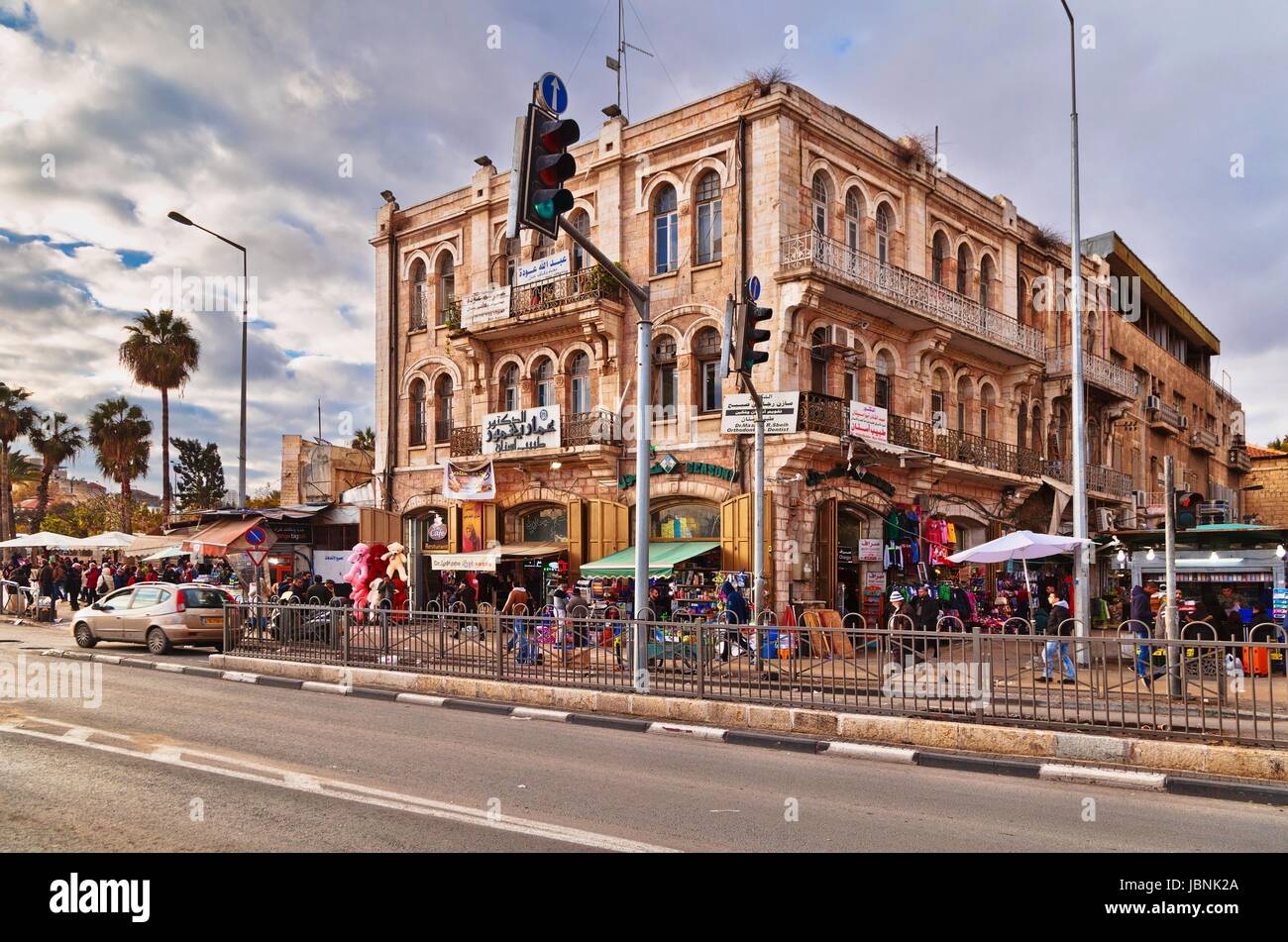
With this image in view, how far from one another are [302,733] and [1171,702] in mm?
9310

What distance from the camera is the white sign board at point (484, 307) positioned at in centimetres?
2584

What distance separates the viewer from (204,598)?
19.3 meters

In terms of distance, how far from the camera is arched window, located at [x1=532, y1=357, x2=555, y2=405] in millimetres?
26203

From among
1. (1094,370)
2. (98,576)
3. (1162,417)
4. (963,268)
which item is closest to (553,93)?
(963,268)

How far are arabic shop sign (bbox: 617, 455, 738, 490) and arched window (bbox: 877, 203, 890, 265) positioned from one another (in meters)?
7.79

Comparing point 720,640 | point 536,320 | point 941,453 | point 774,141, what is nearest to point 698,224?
point 774,141

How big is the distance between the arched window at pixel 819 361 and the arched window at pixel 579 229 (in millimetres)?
7054

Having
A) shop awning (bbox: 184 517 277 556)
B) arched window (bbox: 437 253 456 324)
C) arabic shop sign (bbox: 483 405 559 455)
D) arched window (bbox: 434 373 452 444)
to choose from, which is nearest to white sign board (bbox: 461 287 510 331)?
arched window (bbox: 437 253 456 324)

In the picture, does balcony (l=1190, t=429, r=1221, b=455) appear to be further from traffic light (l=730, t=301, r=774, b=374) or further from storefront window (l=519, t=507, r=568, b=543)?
traffic light (l=730, t=301, r=774, b=374)

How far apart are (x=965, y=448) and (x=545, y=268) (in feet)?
42.1

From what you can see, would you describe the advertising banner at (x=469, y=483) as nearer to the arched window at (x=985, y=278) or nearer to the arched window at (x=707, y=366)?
the arched window at (x=707, y=366)

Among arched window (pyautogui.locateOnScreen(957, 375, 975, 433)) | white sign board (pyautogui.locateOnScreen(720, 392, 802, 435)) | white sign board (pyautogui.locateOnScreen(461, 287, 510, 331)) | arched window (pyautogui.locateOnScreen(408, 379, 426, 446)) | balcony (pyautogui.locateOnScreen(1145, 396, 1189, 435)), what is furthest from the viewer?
balcony (pyautogui.locateOnScreen(1145, 396, 1189, 435))

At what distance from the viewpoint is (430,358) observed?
29.3 metres
